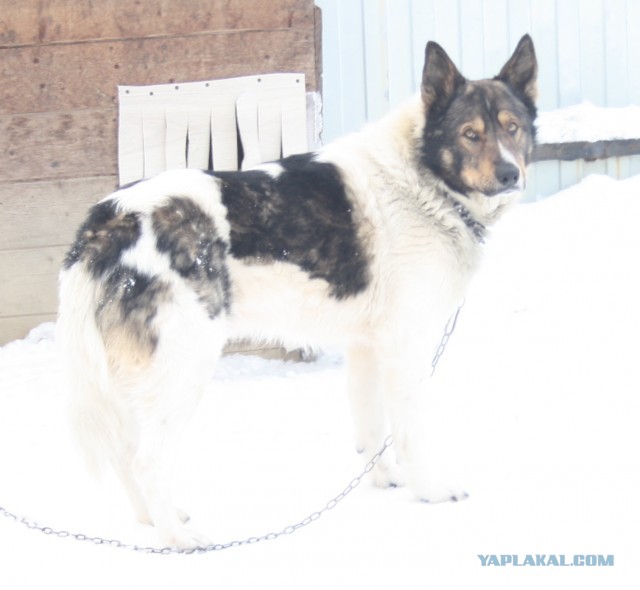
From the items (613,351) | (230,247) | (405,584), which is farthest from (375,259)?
(613,351)

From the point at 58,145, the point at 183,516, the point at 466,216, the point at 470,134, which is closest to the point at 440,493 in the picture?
the point at 183,516

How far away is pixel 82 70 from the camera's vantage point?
5641 millimetres

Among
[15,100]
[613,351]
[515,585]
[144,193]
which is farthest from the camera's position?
[15,100]

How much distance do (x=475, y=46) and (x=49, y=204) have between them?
3.24 m

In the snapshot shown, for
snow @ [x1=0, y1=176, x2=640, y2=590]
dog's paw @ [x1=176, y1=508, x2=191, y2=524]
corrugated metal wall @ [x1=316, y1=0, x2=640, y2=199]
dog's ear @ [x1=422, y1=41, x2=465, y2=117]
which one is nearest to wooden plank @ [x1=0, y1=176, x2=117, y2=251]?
snow @ [x1=0, y1=176, x2=640, y2=590]

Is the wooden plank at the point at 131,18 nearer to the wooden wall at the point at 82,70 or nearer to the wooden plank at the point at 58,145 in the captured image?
the wooden wall at the point at 82,70

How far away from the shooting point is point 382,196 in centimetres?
363

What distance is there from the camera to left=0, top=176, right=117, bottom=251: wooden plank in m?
5.75

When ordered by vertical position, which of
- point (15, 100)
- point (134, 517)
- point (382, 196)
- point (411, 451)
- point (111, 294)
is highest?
point (15, 100)

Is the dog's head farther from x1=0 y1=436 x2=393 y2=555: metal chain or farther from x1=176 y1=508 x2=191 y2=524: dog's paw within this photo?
x1=176 y1=508 x2=191 y2=524: dog's paw

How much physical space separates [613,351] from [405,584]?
2678 millimetres

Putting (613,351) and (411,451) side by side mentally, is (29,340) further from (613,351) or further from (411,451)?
(613,351)

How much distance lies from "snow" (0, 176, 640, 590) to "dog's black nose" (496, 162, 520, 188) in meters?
0.46

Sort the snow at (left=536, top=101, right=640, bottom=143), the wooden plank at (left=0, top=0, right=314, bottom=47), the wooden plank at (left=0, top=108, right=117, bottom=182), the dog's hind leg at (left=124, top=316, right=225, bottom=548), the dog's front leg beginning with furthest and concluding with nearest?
the snow at (left=536, top=101, right=640, bottom=143) < the wooden plank at (left=0, top=108, right=117, bottom=182) < the wooden plank at (left=0, top=0, right=314, bottom=47) < the dog's front leg < the dog's hind leg at (left=124, top=316, right=225, bottom=548)
